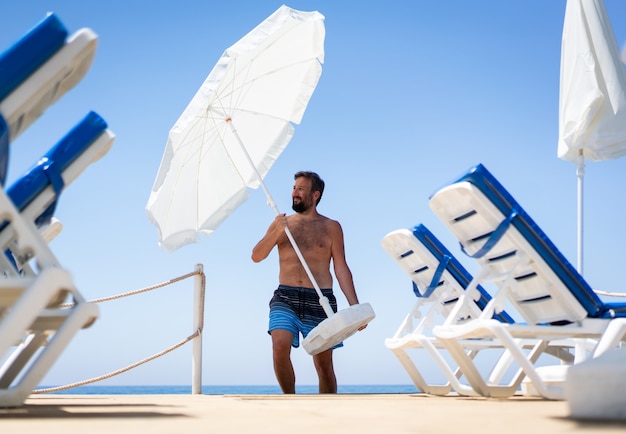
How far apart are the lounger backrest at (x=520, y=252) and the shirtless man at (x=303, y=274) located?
84.6 inches

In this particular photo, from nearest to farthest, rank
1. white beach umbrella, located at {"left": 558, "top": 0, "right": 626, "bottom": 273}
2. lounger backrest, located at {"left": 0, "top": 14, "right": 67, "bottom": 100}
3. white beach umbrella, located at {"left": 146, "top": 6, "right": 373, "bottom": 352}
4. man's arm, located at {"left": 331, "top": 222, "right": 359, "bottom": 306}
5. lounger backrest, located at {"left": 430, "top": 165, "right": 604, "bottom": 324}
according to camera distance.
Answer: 1. lounger backrest, located at {"left": 0, "top": 14, "right": 67, "bottom": 100}
2. lounger backrest, located at {"left": 430, "top": 165, "right": 604, "bottom": 324}
3. white beach umbrella, located at {"left": 146, "top": 6, "right": 373, "bottom": 352}
4. man's arm, located at {"left": 331, "top": 222, "right": 359, "bottom": 306}
5. white beach umbrella, located at {"left": 558, "top": 0, "right": 626, "bottom": 273}

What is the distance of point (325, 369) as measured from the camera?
23.8 ft

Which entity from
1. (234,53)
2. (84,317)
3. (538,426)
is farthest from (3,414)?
(234,53)

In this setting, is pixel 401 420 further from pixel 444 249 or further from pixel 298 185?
pixel 298 185

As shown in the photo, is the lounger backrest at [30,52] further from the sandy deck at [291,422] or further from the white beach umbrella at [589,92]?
the white beach umbrella at [589,92]

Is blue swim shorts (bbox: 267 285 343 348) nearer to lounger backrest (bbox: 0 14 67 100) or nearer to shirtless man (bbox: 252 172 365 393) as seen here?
shirtless man (bbox: 252 172 365 393)

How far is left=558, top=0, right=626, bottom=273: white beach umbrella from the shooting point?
29.4ft

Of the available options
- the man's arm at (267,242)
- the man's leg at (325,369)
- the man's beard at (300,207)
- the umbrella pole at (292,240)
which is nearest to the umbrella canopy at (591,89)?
the man's beard at (300,207)

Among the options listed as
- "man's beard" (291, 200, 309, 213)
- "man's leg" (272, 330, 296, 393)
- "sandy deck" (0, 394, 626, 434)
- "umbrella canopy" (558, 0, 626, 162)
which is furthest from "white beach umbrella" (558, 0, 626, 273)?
"sandy deck" (0, 394, 626, 434)

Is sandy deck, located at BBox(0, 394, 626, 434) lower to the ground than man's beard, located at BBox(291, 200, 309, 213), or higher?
lower

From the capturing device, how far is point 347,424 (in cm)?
266

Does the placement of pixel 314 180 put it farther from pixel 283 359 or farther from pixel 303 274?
pixel 283 359

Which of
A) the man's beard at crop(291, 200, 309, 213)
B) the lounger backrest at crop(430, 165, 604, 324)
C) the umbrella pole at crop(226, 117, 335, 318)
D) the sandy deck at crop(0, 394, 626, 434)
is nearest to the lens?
the sandy deck at crop(0, 394, 626, 434)

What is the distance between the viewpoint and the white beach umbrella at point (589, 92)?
8961 millimetres
